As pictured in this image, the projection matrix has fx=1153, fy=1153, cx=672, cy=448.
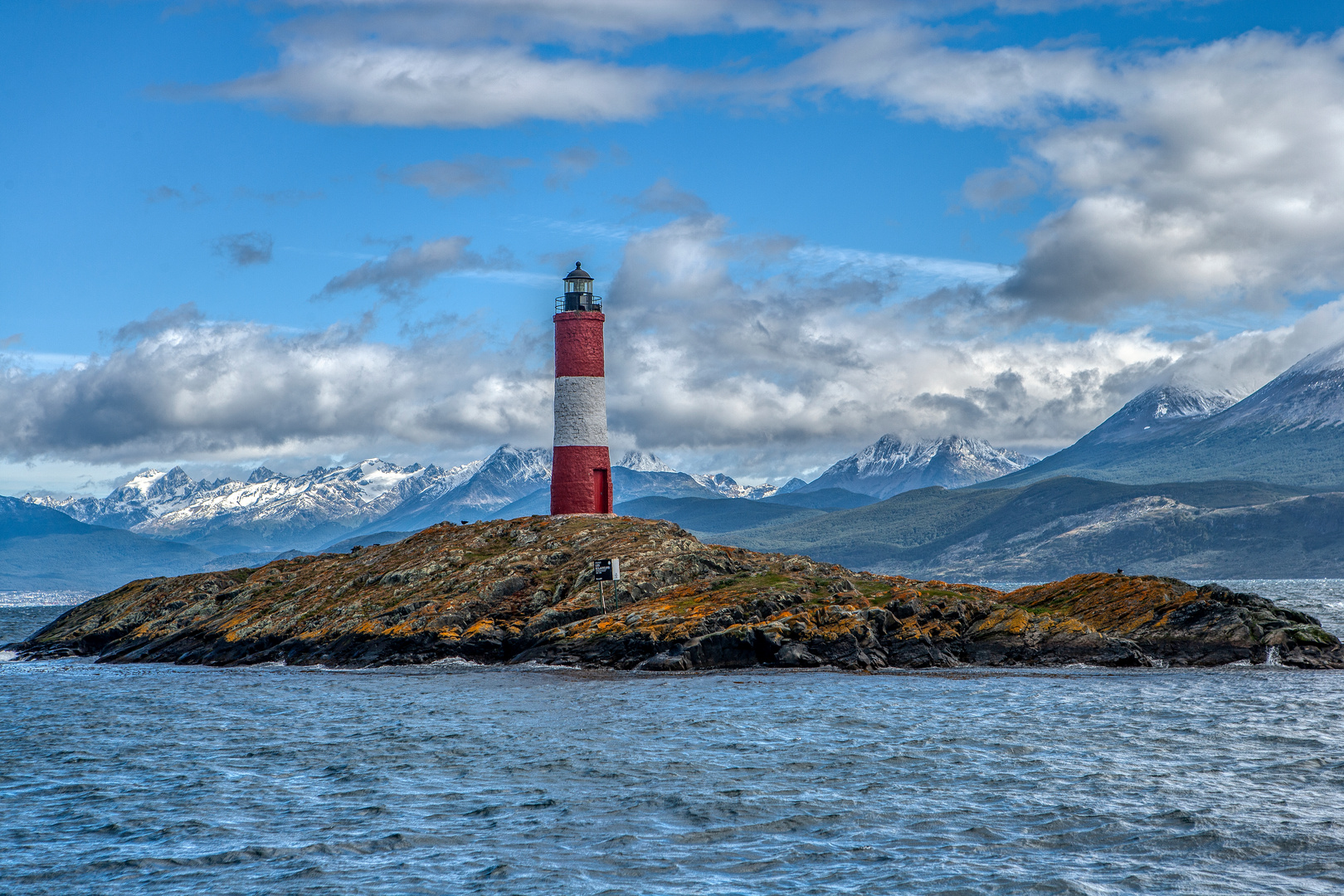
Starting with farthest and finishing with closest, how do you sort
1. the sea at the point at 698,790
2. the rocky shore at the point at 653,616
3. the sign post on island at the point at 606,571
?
the sign post on island at the point at 606,571
the rocky shore at the point at 653,616
the sea at the point at 698,790

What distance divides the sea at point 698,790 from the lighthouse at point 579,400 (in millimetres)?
34368

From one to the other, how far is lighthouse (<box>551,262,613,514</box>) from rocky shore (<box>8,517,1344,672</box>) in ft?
9.04

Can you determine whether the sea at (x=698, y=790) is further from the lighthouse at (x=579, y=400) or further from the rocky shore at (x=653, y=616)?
the lighthouse at (x=579, y=400)

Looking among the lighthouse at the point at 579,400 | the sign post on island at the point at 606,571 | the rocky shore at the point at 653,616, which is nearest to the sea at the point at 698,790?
the rocky shore at the point at 653,616

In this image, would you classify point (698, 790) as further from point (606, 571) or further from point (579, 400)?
point (579, 400)

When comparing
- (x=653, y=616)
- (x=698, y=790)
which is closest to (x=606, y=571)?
(x=653, y=616)

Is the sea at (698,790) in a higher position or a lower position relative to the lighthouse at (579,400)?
lower

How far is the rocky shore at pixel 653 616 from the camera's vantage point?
61.2m

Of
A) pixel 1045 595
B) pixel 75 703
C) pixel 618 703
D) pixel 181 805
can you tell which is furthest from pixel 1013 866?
pixel 1045 595

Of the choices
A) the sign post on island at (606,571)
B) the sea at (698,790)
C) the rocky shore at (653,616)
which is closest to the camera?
the sea at (698,790)

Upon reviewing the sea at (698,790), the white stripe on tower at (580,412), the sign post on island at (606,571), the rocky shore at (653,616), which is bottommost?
the sea at (698,790)

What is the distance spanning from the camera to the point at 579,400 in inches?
3415

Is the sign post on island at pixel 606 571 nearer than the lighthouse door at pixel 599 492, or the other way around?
the sign post on island at pixel 606 571

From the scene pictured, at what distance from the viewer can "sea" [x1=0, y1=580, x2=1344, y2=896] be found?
22500mm
